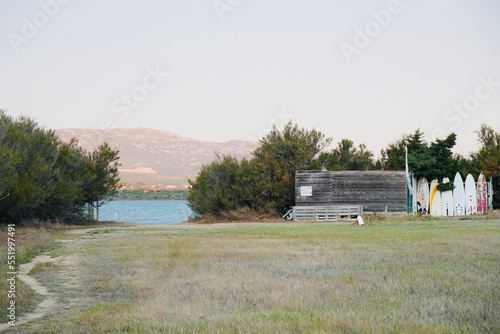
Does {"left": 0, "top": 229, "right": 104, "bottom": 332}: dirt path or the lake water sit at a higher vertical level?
the lake water

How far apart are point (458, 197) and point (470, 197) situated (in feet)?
2.27

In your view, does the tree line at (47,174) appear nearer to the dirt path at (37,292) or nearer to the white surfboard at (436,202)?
the dirt path at (37,292)

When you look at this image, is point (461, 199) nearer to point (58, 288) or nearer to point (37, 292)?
point (58, 288)

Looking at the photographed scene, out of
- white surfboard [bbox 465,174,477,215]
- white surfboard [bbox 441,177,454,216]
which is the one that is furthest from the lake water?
white surfboard [bbox 465,174,477,215]

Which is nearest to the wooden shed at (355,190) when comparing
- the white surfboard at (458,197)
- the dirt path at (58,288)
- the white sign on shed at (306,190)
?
the white sign on shed at (306,190)

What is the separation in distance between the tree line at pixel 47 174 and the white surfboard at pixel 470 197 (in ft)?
74.0

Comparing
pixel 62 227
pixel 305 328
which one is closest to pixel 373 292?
pixel 305 328

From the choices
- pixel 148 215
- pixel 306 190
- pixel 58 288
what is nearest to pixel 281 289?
pixel 58 288

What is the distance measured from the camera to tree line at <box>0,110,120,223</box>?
24.2 m

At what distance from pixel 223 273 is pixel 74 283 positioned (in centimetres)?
298

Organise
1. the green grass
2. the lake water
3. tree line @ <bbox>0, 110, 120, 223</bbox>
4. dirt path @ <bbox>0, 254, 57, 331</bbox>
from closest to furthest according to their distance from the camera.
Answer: dirt path @ <bbox>0, 254, 57, 331</bbox> → the green grass → tree line @ <bbox>0, 110, 120, 223</bbox> → the lake water

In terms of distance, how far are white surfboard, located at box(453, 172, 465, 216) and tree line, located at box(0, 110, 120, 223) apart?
21860 millimetres

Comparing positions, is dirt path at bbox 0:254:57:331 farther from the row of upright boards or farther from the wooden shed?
the row of upright boards

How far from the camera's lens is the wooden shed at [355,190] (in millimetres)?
34219
